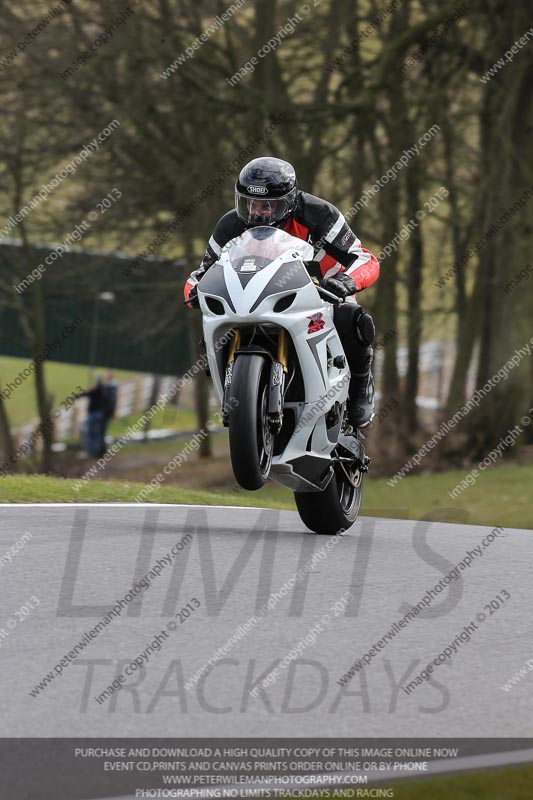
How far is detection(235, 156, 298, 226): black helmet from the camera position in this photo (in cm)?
716

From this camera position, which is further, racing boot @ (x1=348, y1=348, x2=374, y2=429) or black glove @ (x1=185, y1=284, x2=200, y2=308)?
racing boot @ (x1=348, y1=348, x2=374, y2=429)

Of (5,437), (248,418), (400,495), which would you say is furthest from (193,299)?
(5,437)

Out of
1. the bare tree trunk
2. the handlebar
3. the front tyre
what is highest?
the handlebar

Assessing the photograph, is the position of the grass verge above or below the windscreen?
below

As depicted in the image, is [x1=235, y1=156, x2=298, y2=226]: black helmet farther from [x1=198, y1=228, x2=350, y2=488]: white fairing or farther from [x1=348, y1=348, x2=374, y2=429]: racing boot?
[x1=348, y1=348, x2=374, y2=429]: racing boot

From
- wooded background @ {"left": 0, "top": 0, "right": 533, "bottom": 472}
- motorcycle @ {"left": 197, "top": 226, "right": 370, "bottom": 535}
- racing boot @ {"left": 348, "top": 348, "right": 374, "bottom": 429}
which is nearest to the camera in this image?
motorcycle @ {"left": 197, "top": 226, "right": 370, "bottom": 535}

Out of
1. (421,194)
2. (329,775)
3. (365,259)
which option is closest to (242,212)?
(365,259)

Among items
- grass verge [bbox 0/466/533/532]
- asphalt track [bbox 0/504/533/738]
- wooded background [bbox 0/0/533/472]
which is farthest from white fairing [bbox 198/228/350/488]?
wooded background [bbox 0/0/533/472]

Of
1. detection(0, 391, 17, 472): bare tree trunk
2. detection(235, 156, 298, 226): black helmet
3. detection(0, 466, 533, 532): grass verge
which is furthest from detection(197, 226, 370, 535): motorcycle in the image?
detection(0, 391, 17, 472): bare tree trunk

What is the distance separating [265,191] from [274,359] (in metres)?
0.95

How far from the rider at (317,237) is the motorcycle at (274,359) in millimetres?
165

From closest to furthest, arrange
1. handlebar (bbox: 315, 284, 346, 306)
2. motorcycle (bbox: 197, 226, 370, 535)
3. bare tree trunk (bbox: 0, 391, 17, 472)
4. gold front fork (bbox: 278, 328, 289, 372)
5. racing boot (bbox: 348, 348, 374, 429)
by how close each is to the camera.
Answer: motorcycle (bbox: 197, 226, 370, 535) < gold front fork (bbox: 278, 328, 289, 372) < handlebar (bbox: 315, 284, 346, 306) < racing boot (bbox: 348, 348, 374, 429) < bare tree trunk (bbox: 0, 391, 17, 472)

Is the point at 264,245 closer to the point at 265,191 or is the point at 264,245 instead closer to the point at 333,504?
the point at 265,191

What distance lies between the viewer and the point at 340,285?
7359mm
